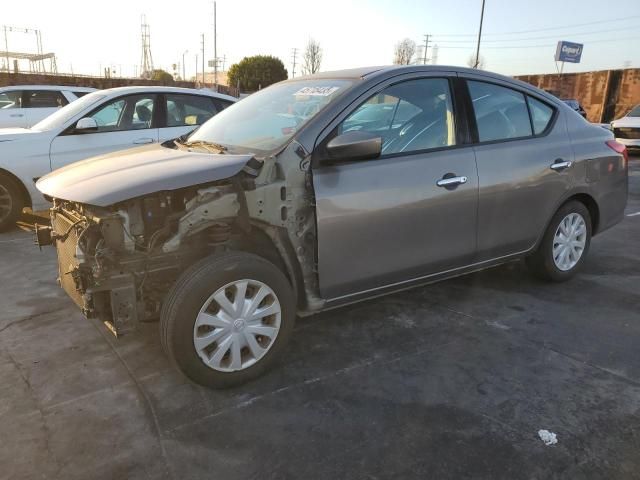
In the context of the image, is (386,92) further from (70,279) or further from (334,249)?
(70,279)

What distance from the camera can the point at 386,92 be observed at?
3.23m

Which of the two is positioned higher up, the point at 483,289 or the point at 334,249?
the point at 334,249

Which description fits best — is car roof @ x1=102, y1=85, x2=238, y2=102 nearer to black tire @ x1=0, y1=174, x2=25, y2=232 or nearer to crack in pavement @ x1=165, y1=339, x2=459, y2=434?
black tire @ x1=0, y1=174, x2=25, y2=232

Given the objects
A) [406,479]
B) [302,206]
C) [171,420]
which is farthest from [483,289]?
[171,420]

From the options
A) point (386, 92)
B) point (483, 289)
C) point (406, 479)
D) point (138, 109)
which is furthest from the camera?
point (138, 109)

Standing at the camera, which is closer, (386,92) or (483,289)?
(386,92)

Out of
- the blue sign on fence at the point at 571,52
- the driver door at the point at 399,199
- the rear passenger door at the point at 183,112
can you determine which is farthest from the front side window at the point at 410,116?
the blue sign on fence at the point at 571,52

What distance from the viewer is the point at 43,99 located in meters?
9.98

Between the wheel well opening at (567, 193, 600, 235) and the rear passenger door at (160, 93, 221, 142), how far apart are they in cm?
449

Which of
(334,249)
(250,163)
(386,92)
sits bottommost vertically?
(334,249)

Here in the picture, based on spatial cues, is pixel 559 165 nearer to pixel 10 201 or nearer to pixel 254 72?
pixel 10 201

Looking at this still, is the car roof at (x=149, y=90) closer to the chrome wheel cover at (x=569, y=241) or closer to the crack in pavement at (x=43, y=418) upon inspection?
the crack in pavement at (x=43, y=418)

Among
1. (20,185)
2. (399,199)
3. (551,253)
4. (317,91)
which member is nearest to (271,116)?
(317,91)

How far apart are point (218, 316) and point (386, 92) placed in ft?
5.67
